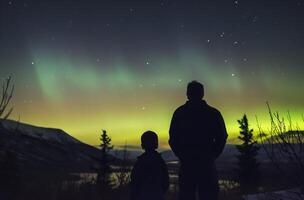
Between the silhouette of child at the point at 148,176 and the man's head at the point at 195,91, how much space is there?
1170 mm

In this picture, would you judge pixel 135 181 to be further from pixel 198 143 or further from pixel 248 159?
pixel 248 159

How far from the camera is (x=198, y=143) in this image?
644 centimetres

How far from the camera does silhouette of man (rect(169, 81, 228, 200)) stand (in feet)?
21.0

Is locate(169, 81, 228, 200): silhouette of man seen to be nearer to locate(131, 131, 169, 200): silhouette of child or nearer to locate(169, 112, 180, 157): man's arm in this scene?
locate(169, 112, 180, 157): man's arm

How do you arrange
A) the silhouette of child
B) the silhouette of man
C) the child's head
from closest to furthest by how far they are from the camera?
1. the silhouette of man
2. the child's head
3. the silhouette of child

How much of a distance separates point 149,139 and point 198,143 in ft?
3.41

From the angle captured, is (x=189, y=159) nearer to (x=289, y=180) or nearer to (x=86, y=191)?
(x=289, y=180)

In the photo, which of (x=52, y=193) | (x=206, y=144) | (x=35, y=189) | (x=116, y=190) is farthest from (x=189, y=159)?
(x=35, y=189)

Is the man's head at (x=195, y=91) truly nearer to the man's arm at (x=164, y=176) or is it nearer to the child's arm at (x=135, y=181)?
the man's arm at (x=164, y=176)

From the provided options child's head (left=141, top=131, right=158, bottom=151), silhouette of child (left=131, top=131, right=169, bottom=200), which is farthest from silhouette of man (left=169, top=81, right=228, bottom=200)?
silhouette of child (left=131, top=131, right=169, bottom=200)

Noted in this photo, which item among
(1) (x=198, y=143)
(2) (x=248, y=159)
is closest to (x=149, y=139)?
(1) (x=198, y=143)

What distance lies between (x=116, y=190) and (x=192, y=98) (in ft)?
23.2

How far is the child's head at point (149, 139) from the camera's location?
7.21 meters

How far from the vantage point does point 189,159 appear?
645 centimetres
